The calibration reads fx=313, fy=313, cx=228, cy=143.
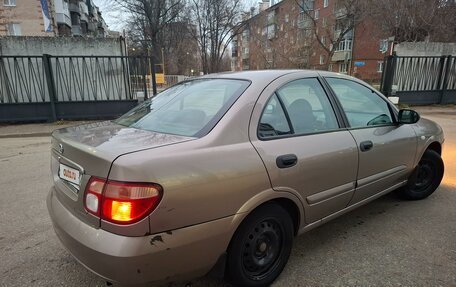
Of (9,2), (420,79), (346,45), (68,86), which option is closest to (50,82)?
(68,86)

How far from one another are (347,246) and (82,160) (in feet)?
7.79

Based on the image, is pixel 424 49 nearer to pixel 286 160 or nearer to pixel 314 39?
pixel 314 39

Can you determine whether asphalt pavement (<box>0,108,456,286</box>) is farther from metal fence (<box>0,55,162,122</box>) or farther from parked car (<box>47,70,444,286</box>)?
metal fence (<box>0,55,162,122</box>)

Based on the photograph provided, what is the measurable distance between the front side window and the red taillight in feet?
6.57

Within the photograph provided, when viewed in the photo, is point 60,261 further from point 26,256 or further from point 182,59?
point 182,59

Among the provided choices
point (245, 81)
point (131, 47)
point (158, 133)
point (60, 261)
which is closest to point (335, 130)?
point (245, 81)

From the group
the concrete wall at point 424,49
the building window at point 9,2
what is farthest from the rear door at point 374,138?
the building window at point 9,2

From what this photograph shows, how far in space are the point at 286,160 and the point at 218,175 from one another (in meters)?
0.58

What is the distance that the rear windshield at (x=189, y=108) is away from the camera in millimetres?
2178

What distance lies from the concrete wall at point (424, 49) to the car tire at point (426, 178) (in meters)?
11.7

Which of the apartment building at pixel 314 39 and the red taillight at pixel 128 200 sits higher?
the apartment building at pixel 314 39

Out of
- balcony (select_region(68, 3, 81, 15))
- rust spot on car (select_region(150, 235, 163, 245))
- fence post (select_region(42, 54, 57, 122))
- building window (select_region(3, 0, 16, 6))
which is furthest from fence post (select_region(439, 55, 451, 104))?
balcony (select_region(68, 3, 81, 15))

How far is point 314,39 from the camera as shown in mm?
25266

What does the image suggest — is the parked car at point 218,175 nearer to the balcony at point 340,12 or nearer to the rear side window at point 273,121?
the rear side window at point 273,121
